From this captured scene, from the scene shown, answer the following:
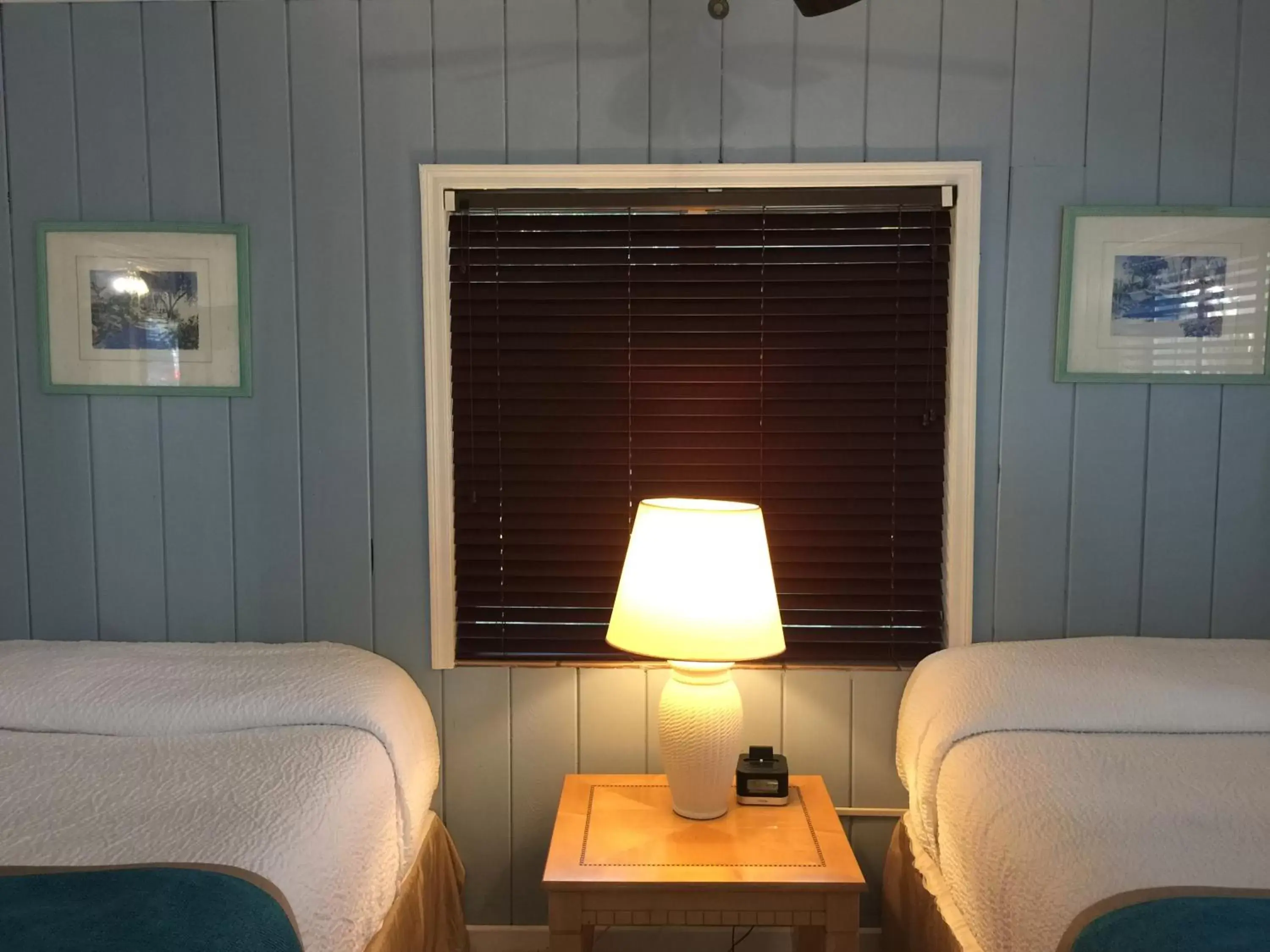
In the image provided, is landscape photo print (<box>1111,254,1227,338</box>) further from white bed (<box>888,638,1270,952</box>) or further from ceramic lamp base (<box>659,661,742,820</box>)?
ceramic lamp base (<box>659,661,742,820</box>)

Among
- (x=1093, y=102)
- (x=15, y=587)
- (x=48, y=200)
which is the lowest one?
Answer: (x=15, y=587)

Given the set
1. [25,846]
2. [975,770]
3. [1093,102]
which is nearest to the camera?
[25,846]

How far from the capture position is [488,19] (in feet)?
7.11

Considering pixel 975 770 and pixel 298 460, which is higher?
pixel 298 460

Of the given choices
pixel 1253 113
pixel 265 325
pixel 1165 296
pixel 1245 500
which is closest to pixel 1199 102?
pixel 1253 113

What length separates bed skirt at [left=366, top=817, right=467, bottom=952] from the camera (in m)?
1.79

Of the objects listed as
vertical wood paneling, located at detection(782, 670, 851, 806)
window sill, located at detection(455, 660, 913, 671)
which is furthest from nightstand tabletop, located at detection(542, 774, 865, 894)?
window sill, located at detection(455, 660, 913, 671)

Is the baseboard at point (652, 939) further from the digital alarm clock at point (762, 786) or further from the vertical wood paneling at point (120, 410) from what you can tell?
the vertical wood paneling at point (120, 410)

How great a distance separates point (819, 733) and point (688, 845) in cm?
56

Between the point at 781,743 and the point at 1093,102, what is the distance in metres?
1.63

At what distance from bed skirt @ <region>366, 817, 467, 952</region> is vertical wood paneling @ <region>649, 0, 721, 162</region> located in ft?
5.33

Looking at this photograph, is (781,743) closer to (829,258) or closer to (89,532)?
(829,258)

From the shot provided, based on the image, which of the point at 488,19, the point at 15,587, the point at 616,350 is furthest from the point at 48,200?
the point at 616,350

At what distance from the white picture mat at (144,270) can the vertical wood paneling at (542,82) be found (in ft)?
2.35
